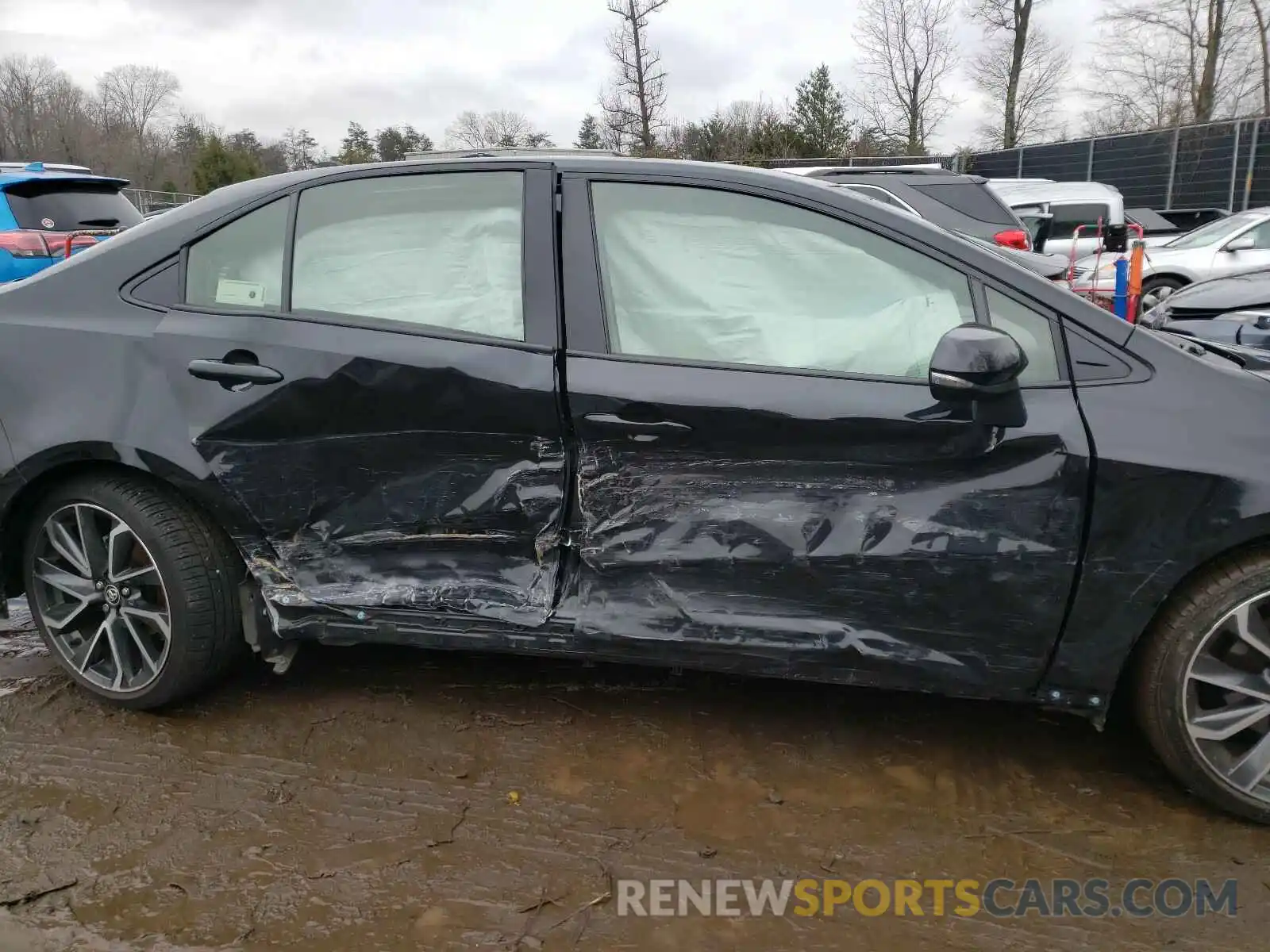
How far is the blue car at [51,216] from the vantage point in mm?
7613

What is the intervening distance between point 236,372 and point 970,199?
853cm

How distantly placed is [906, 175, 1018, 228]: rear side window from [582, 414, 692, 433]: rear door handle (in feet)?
25.9

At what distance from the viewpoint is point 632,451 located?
249cm

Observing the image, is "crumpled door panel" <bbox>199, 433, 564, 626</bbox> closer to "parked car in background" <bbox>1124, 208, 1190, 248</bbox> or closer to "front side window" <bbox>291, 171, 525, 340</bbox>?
"front side window" <bbox>291, 171, 525, 340</bbox>

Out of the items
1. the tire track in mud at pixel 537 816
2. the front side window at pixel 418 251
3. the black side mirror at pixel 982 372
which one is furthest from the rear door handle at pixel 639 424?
the tire track in mud at pixel 537 816

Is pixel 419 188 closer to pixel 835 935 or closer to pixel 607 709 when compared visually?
pixel 607 709

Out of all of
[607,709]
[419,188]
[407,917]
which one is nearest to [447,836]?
[407,917]

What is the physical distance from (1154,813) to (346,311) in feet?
8.45

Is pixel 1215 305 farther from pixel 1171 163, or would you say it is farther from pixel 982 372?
pixel 1171 163

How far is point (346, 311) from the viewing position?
2678mm

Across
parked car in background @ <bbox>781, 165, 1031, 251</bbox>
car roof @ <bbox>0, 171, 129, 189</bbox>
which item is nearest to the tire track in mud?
car roof @ <bbox>0, 171, 129, 189</bbox>

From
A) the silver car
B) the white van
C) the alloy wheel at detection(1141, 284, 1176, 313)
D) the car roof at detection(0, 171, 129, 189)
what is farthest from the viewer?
the white van

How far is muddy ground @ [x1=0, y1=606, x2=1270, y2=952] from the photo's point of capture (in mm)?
2121

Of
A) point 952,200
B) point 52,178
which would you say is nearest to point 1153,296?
point 952,200
